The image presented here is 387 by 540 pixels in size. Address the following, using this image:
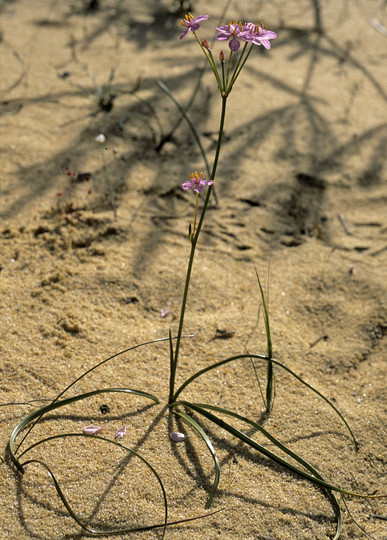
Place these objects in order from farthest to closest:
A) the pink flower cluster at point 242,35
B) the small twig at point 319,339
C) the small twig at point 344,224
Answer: the small twig at point 344,224, the small twig at point 319,339, the pink flower cluster at point 242,35

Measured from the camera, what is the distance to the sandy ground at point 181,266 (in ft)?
4.78

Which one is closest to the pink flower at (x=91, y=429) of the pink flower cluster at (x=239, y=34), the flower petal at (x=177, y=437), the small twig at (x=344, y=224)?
the flower petal at (x=177, y=437)

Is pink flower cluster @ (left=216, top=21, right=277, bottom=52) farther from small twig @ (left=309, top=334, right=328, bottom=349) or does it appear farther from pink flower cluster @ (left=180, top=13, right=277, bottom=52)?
small twig @ (left=309, top=334, right=328, bottom=349)

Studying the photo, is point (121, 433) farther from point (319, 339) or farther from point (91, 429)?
point (319, 339)

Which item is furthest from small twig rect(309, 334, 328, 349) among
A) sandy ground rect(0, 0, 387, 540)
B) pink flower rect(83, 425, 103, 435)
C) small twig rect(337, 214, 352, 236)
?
pink flower rect(83, 425, 103, 435)

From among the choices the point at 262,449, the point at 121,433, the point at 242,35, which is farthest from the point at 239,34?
the point at 121,433

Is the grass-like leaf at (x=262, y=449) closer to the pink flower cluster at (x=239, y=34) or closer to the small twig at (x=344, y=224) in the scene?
the pink flower cluster at (x=239, y=34)

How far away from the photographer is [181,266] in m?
2.12

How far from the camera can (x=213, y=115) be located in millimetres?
2945

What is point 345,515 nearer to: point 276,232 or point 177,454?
point 177,454

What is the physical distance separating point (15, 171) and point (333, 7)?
306cm

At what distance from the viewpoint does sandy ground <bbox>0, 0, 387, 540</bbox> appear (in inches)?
57.4

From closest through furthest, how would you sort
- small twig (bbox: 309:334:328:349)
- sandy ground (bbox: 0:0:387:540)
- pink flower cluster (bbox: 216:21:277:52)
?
pink flower cluster (bbox: 216:21:277:52) → sandy ground (bbox: 0:0:387:540) → small twig (bbox: 309:334:328:349)

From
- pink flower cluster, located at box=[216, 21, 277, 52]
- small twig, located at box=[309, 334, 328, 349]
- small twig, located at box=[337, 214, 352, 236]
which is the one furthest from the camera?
small twig, located at box=[337, 214, 352, 236]
